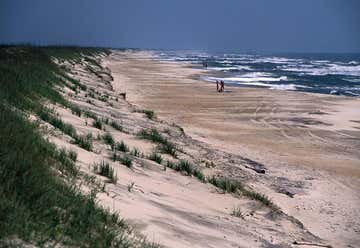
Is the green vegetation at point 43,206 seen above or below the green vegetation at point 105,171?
above

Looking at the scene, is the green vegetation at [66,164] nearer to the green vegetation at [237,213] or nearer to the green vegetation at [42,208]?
the green vegetation at [42,208]

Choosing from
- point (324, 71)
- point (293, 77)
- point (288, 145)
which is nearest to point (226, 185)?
point (288, 145)

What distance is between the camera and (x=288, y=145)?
14883 mm

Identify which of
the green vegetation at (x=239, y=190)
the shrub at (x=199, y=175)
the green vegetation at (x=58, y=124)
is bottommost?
the green vegetation at (x=239, y=190)

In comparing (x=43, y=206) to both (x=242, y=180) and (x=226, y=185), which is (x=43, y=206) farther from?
(x=242, y=180)

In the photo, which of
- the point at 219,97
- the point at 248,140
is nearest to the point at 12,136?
the point at 248,140

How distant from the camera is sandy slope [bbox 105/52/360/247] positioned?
783 centimetres

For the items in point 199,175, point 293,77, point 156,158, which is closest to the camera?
point 199,175

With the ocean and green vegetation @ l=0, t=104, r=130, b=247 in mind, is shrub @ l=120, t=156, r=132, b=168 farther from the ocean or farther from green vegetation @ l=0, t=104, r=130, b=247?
the ocean

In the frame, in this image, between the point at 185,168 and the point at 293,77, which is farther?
the point at 293,77

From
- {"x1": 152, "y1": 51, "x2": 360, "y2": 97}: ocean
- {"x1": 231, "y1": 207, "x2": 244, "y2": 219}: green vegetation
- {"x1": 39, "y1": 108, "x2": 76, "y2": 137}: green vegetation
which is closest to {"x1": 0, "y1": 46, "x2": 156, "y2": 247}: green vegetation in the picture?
{"x1": 231, "y1": 207, "x2": 244, "y2": 219}: green vegetation

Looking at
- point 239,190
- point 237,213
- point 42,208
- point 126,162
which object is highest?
point 42,208

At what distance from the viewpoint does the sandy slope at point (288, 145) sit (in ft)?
25.7

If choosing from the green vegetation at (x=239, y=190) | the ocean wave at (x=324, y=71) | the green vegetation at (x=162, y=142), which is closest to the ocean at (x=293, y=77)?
the ocean wave at (x=324, y=71)
